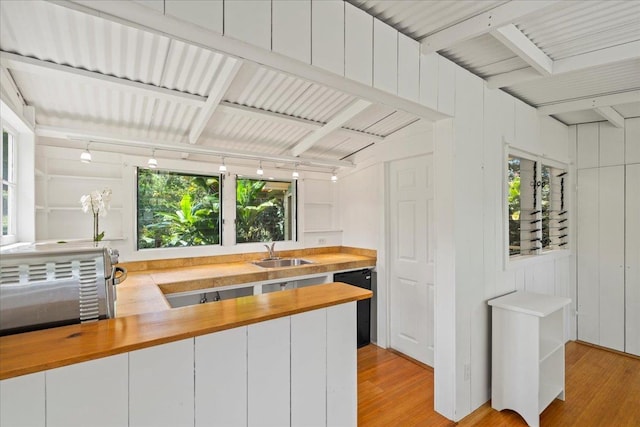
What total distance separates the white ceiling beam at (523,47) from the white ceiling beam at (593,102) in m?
1.06

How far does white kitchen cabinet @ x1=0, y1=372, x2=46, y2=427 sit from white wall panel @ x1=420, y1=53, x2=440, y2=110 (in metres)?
2.21

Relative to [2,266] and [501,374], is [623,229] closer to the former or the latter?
[501,374]

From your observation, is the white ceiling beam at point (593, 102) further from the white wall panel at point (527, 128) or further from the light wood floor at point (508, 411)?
the light wood floor at point (508, 411)

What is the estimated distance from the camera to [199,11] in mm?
1124

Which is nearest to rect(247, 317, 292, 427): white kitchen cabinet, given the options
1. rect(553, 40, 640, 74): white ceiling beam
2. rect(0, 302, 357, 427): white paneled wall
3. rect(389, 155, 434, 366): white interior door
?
rect(0, 302, 357, 427): white paneled wall

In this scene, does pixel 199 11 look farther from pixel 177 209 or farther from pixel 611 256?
pixel 611 256

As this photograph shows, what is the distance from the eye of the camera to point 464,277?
2.28 meters

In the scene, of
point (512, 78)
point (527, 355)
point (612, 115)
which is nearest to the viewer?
point (527, 355)

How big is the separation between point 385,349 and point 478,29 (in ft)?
10.3

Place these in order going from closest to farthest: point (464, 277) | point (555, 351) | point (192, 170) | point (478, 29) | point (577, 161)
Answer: point (478, 29) → point (464, 277) → point (555, 351) → point (192, 170) → point (577, 161)

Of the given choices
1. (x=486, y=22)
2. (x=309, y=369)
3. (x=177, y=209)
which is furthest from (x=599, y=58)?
(x=177, y=209)

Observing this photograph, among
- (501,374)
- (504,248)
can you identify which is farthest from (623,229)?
(501,374)

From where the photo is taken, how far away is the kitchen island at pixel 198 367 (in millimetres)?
884

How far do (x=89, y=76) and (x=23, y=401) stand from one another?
6.01 ft
